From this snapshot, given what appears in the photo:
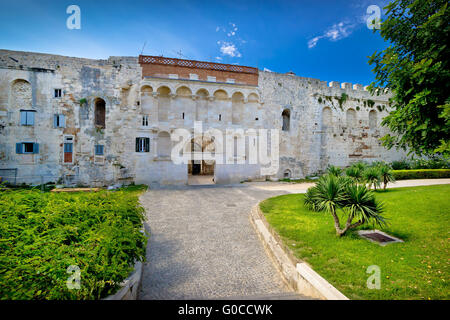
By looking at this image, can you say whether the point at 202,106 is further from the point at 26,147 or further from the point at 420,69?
the point at 420,69

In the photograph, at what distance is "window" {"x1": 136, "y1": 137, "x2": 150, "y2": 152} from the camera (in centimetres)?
1664

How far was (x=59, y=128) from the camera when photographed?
15539 mm

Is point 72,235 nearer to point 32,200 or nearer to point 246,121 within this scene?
point 32,200

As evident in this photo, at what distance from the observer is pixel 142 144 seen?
1672 cm

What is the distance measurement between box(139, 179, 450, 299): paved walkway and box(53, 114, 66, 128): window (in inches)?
477

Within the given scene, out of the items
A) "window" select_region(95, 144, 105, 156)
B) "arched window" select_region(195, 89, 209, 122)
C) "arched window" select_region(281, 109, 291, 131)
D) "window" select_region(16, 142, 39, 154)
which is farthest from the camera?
"arched window" select_region(281, 109, 291, 131)

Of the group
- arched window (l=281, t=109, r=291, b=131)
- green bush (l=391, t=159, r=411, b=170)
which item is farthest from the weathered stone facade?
green bush (l=391, t=159, r=411, b=170)

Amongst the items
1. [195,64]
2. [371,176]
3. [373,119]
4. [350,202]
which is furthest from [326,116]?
[350,202]

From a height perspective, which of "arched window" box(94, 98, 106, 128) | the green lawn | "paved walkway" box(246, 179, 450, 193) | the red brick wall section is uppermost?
the red brick wall section

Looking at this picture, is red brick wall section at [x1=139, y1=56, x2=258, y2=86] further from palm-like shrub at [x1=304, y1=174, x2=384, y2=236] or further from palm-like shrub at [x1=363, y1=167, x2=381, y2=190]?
palm-like shrub at [x1=304, y1=174, x2=384, y2=236]

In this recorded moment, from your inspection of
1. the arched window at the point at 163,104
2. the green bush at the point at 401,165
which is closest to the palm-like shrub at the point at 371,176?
the green bush at the point at 401,165

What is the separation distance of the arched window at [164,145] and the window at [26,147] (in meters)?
9.45

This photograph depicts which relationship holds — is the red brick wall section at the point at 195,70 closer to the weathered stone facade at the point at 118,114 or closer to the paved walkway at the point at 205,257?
the weathered stone facade at the point at 118,114

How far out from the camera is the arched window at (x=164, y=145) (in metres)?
17.2
